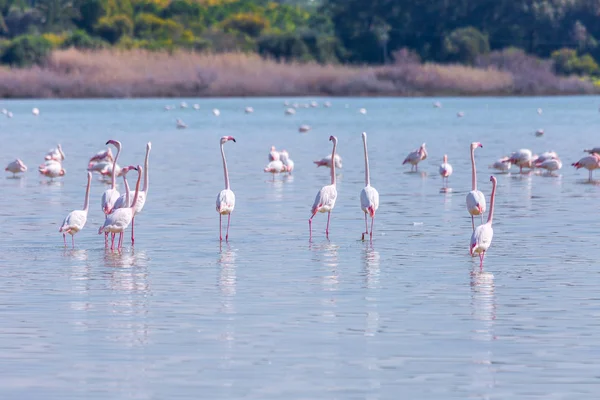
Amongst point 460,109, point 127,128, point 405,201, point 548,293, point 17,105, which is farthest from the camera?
point 17,105

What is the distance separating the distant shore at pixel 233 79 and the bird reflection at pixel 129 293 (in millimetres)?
56052

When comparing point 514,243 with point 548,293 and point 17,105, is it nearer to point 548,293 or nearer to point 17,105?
point 548,293

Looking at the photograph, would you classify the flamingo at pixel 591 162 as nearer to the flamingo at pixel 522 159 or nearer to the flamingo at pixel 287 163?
the flamingo at pixel 522 159

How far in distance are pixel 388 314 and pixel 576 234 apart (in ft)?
19.0

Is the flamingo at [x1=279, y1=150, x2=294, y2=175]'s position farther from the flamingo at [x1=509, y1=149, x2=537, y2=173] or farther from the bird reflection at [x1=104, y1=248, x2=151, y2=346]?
the bird reflection at [x1=104, y1=248, x2=151, y2=346]

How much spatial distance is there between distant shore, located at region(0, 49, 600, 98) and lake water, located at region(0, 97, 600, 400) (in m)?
45.4

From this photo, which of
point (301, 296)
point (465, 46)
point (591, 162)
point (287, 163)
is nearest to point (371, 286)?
point (301, 296)

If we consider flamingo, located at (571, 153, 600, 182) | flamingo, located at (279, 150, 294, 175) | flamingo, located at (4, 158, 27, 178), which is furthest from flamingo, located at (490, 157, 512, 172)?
flamingo, located at (4, 158, 27, 178)

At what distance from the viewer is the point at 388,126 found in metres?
50.0

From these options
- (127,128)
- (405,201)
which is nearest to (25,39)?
(127,128)

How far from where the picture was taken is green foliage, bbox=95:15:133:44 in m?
86.1

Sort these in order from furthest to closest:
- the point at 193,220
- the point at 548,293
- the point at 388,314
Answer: the point at 193,220, the point at 548,293, the point at 388,314

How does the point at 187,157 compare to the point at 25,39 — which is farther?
the point at 25,39

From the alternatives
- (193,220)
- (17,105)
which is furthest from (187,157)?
(17,105)
